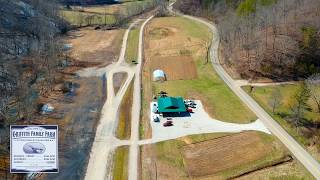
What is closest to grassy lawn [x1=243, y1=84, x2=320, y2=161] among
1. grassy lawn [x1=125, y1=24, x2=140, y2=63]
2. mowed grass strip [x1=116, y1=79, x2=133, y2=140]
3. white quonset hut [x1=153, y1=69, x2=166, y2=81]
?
white quonset hut [x1=153, y1=69, x2=166, y2=81]

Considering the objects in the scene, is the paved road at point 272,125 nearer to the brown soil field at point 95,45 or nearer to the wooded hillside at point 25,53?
the brown soil field at point 95,45

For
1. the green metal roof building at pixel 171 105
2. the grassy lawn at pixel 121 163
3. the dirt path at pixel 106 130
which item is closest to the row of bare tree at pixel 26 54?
the dirt path at pixel 106 130

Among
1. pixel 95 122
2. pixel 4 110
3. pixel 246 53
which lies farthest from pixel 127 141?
pixel 246 53

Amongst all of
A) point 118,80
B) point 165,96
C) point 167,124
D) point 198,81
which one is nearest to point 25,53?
point 118,80

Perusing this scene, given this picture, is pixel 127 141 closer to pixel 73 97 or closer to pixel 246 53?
pixel 73 97

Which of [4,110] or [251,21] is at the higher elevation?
[251,21]

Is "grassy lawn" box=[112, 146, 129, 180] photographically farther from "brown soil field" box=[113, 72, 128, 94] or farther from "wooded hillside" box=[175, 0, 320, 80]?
"wooded hillside" box=[175, 0, 320, 80]
